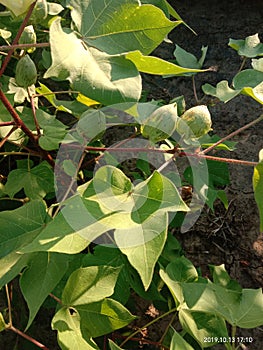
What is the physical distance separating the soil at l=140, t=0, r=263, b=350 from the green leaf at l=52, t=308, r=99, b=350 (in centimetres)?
48

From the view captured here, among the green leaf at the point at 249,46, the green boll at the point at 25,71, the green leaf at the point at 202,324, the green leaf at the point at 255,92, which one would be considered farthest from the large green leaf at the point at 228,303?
the green leaf at the point at 249,46

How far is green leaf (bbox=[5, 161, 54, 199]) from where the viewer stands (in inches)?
38.3

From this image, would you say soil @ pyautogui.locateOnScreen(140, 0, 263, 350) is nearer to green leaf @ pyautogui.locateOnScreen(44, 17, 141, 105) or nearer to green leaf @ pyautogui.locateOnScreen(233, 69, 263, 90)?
green leaf @ pyautogui.locateOnScreen(233, 69, 263, 90)

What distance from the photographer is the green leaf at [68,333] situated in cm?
69

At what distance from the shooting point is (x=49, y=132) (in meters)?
0.85

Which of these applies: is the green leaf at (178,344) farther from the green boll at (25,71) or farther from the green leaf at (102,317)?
the green boll at (25,71)

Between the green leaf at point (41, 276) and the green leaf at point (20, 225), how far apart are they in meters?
0.03

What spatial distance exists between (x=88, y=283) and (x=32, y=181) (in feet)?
1.08

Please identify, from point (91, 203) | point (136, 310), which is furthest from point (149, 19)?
point (136, 310)

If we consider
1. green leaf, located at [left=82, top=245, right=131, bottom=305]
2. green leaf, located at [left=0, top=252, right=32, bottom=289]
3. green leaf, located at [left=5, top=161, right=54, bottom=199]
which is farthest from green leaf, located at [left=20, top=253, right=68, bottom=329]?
green leaf, located at [left=5, top=161, right=54, bottom=199]

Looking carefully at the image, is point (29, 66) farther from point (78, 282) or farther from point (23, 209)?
point (78, 282)

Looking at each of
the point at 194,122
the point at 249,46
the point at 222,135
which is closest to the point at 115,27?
the point at 194,122

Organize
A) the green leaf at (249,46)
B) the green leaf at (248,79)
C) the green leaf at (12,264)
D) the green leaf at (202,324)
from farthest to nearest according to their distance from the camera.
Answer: the green leaf at (249,46)
the green leaf at (248,79)
the green leaf at (202,324)
the green leaf at (12,264)

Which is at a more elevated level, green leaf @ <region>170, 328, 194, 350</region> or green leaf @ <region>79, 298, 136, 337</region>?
green leaf @ <region>79, 298, 136, 337</region>
